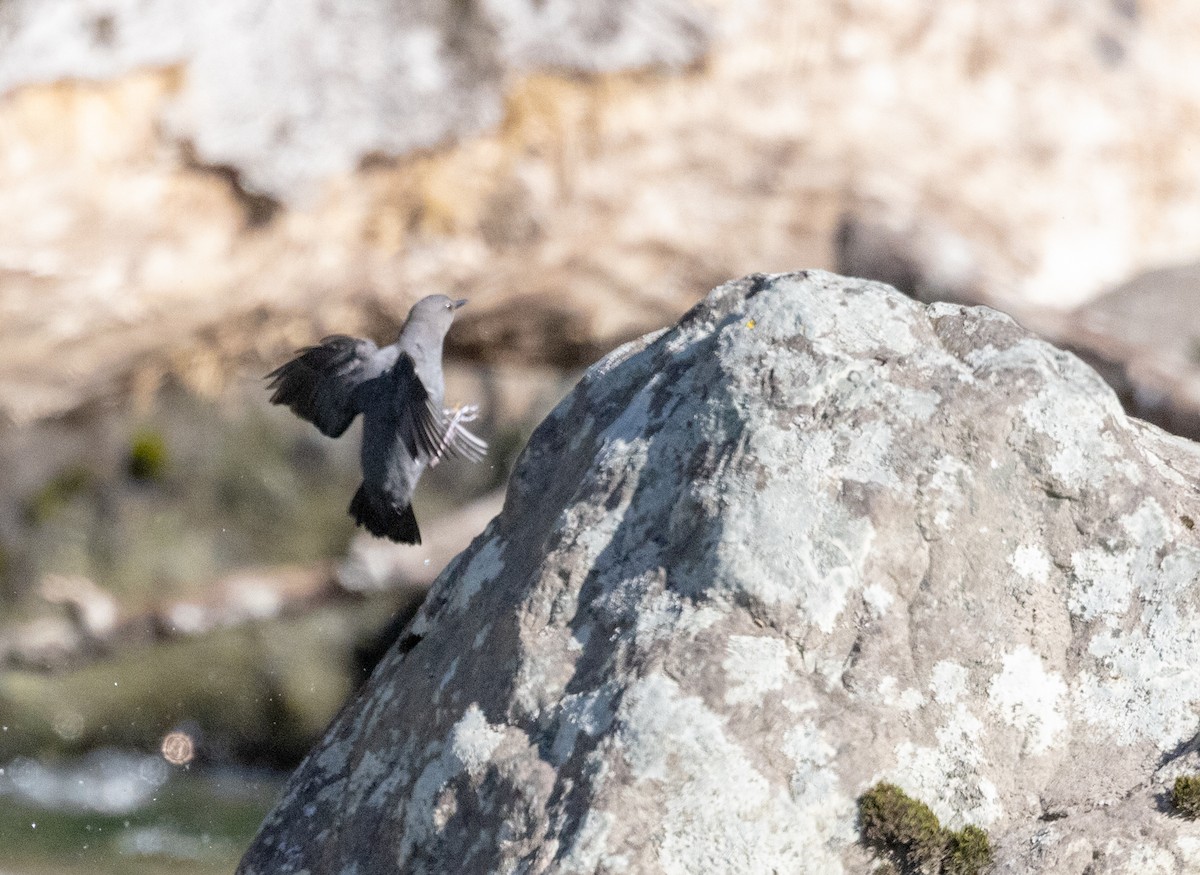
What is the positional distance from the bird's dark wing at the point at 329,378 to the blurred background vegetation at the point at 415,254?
442 cm

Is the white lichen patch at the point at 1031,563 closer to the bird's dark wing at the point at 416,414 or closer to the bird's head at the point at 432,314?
the bird's dark wing at the point at 416,414

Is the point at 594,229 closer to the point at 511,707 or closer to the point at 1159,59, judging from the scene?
the point at 1159,59

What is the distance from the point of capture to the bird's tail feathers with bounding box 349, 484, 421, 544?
4863mm

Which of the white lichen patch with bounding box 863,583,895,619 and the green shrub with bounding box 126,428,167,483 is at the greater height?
the white lichen patch with bounding box 863,583,895,619

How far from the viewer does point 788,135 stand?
961 centimetres

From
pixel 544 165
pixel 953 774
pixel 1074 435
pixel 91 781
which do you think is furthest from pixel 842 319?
Answer: pixel 91 781

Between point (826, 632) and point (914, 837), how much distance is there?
0.45 m

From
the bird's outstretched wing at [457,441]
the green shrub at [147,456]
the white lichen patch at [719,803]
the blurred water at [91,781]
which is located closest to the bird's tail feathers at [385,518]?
the bird's outstretched wing at [457,441]

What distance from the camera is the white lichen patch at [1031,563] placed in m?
2.86

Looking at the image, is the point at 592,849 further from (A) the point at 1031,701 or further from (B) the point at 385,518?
(B) the point at 385,518

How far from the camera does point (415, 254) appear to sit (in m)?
9.62

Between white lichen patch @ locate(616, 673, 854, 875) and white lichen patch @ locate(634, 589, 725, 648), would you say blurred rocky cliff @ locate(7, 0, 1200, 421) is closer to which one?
white lichen patch @ locate(634, 589, 725, 648)

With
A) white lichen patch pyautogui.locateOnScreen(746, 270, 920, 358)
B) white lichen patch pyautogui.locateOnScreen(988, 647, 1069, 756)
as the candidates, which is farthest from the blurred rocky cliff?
white lichen patch pyautogui.locateOnScreen(988, 647, 1069, 756)

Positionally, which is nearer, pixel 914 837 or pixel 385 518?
pixel 914 837
